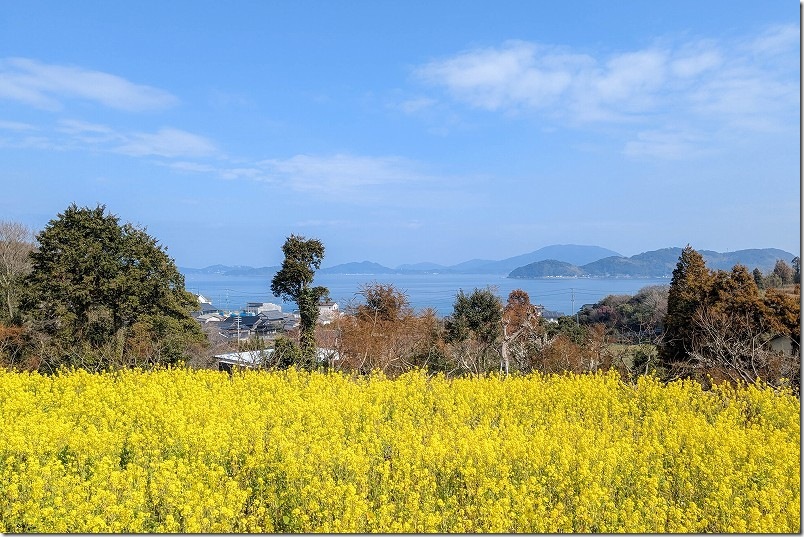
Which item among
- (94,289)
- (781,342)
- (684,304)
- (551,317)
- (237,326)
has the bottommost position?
(781,342)

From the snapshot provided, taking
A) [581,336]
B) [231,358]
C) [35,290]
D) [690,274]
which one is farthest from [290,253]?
[690,274]

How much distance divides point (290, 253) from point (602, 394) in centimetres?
1266

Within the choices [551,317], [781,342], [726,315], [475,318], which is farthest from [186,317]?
[551,317]

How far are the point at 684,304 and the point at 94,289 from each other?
707 inches

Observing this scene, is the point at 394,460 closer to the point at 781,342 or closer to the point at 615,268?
the point at 781,342

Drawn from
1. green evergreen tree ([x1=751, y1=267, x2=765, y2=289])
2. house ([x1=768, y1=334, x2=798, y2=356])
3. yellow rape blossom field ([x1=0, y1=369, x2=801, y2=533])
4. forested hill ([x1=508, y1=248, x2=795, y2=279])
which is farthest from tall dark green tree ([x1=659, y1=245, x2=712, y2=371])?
forested hill ([x1=508, y1=248, x2=795, y2=279])

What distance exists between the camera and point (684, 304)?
20.5 m

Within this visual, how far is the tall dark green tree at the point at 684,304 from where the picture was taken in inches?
766

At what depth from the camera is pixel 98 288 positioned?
16.9m

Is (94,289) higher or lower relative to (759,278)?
higher

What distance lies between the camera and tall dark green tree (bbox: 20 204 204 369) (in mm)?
16500

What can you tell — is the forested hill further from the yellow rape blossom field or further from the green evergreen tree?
the yellow rape blossom field

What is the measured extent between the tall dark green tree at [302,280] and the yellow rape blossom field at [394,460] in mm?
11285

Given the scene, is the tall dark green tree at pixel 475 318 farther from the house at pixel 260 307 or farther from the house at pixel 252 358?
the house at pixel 260 307
